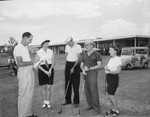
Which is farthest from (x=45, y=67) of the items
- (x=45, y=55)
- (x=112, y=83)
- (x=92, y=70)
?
(x=112, y=83)

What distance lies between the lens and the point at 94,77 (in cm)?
436

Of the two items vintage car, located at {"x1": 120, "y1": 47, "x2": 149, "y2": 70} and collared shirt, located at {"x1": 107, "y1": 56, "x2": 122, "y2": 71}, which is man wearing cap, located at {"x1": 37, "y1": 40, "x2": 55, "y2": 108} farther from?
vintage car, located at {"x1": 120, "y1": 47, "x2": 149, "y2": 70}

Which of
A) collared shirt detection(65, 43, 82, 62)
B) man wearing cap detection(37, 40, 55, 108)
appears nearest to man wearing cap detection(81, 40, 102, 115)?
collared shirt detection(65, 43, 82, 62)

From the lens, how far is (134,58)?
45.7 feet

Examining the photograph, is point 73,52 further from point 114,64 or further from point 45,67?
point 114,64

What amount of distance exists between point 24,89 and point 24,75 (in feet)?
1.02

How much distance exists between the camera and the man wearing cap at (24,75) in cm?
384

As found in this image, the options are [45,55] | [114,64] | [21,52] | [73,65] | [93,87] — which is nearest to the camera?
[21,52]

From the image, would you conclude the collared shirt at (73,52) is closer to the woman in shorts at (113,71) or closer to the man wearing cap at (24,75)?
the woman in shorts at (113,71)

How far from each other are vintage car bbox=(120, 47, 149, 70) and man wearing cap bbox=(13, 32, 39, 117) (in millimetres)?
10717

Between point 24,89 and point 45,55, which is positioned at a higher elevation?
point 45,55

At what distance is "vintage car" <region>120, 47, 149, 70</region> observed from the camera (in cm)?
1375

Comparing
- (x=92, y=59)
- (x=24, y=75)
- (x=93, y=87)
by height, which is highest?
(x=92, y=59)

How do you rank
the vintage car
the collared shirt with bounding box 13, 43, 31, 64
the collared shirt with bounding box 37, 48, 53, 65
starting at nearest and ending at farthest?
the collared shirt with bounding box 13, 43, 31, 64, the collared shirt with bounding box 37, 48, 53, 65, the vintage car
